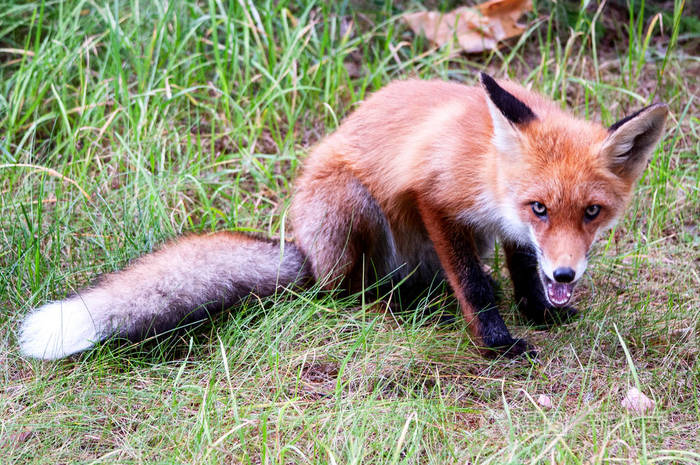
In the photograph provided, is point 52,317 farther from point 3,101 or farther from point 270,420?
point 3,101

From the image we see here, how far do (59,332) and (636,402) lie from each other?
2.34 m

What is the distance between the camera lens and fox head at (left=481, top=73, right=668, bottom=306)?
3.03m

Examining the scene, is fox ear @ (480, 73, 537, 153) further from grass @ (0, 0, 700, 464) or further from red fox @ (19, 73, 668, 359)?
grass @ (0, 0, 700, 464)

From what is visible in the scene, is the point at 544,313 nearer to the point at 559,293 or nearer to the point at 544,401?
the point at 559,293

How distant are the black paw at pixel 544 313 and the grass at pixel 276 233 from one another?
0.35ft

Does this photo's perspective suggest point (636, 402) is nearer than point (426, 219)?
Yes

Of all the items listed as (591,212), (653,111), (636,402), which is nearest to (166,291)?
(591,212)

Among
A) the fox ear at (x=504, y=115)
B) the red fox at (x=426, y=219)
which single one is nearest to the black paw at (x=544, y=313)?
the red fox at (x=426, y=219)

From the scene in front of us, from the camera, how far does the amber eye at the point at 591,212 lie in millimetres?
3088

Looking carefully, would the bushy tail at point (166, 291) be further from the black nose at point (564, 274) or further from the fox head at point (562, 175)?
the black nose at point (564, 274)

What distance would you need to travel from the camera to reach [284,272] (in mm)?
3732

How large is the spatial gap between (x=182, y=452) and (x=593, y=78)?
4.04 metres

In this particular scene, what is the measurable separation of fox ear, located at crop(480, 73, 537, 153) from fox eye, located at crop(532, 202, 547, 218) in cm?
26

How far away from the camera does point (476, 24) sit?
18.1 feet
